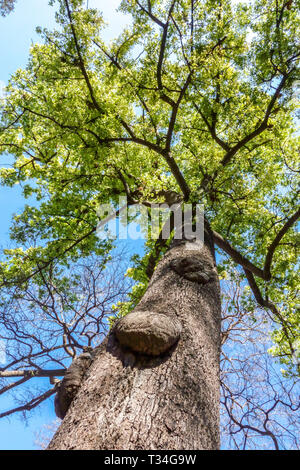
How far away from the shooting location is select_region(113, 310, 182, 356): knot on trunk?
1782 millimetres

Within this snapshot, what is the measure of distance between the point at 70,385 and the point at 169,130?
468cm

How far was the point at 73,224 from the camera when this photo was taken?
685 centimetres

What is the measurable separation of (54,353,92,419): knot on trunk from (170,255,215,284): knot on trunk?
1.33 meters

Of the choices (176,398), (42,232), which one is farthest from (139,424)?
(42,232)

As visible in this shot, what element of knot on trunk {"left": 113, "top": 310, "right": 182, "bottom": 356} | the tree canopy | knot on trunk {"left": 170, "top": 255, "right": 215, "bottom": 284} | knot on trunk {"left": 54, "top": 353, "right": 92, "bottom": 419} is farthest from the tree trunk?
the tree canopy

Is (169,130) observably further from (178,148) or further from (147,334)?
(147,334)

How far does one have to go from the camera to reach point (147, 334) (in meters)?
1.77

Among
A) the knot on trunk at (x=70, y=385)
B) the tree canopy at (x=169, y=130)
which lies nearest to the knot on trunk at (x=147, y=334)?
the knot on trunk at (x=70, y=385)

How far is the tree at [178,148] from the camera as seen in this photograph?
454 centimetres

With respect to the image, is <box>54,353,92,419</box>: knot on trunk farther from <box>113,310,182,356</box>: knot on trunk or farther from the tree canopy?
the tree canopy

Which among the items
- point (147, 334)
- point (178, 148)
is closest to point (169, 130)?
point (178, 148)

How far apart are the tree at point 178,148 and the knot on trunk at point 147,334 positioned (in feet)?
0.81

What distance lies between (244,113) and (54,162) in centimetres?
518
